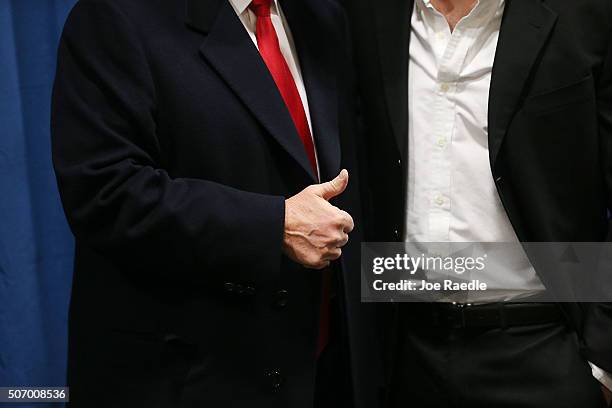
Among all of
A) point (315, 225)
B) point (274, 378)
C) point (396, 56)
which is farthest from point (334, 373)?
point (396, 56)

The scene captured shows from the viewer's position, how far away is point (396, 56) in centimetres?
158

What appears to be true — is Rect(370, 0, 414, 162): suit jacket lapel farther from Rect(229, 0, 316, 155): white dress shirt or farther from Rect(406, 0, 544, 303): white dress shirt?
Rect(229, 0, 316, 155): white dress shirt

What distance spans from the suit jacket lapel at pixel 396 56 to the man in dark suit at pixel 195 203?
14 centimetres

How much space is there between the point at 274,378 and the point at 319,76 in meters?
0.59

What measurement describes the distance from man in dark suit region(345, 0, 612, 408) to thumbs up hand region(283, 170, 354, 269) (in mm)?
288

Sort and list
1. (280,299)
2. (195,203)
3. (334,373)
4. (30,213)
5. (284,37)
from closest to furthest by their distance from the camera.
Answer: (195,203) → (280,299) → (284,37) → (334,373) → (30,213)

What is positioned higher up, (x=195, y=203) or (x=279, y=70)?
(x=279, y=70)

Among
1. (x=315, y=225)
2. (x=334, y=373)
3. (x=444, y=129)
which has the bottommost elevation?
(x=334, y=373)

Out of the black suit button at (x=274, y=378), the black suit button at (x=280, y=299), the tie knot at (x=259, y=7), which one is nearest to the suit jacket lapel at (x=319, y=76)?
the tie knot at (x=259, y=7)

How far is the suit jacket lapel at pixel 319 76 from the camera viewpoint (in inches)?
57.8

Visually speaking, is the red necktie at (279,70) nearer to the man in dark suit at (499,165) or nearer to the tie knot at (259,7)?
the tie knot at (259,7)

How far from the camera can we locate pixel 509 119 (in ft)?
4.83

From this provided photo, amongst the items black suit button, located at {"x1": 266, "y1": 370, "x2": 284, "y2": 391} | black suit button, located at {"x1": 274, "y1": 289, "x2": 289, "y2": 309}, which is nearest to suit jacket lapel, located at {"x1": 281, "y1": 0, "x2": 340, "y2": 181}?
black suit button, located at {"x1": 274, "y1": 289, "x2": 289, "y2": 309}

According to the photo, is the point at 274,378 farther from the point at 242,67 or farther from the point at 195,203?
the point at 242,67
